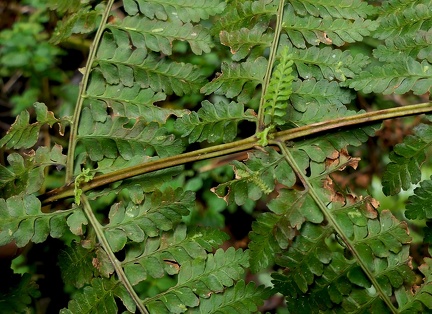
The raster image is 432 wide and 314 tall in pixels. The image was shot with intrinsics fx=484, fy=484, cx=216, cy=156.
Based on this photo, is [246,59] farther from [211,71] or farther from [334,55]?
[211,71]

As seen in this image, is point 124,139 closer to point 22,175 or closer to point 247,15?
point 22,175

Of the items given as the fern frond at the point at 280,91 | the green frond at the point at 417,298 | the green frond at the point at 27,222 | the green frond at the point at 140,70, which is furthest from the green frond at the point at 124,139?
the green frond at the point at 417,298

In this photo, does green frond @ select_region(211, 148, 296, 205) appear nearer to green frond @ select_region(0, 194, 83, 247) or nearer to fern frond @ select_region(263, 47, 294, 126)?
fern frond @ select_region(263, 47, 294, 126)

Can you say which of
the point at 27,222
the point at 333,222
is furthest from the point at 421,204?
the point at 27,222

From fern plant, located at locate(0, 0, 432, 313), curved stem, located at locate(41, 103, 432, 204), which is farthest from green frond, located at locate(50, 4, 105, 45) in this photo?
curved stem, located at locate(41, 103, 432, 204)

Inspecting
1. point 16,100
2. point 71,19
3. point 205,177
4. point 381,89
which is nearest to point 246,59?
point 381,89

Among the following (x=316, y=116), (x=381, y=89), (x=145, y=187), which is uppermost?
(x=381, y=89)
